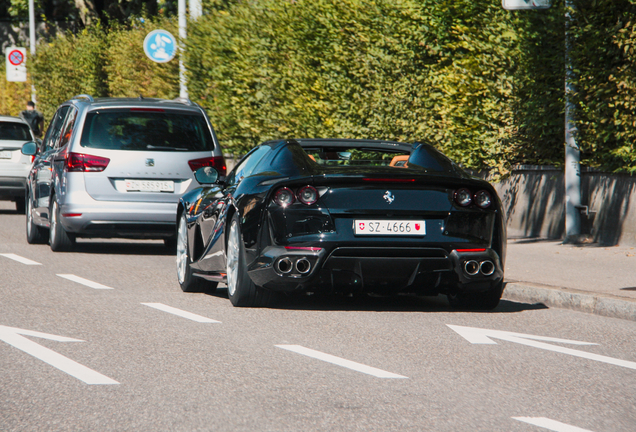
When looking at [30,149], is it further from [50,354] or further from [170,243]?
[50,354]

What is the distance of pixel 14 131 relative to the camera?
2080 cm

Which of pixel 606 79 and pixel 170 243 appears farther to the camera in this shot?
pixel 170 243

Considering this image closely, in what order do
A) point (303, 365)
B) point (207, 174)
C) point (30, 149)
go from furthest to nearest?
point (30, 149) → point (207, 174) → point (303, 365)

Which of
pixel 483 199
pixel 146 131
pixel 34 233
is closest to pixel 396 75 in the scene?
pixel 146 131

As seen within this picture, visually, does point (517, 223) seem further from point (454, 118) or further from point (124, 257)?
point (124, 257)

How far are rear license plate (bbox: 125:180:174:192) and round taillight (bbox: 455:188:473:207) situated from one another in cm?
544

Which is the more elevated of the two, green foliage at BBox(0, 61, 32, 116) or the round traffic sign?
the round traffic sign

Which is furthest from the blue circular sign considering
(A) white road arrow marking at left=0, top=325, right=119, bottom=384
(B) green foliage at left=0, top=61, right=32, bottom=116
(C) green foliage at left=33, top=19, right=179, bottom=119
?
(B) green foliage at left=0, top=61, right=32, bottom=116

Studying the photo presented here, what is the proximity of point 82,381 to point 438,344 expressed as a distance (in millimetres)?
2351

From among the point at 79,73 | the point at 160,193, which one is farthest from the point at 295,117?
the point at 79,73

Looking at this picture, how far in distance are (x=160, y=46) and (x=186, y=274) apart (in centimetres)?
1309

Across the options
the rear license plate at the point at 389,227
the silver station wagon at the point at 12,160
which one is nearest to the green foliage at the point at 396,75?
the silver station wagon at the point at 12,160

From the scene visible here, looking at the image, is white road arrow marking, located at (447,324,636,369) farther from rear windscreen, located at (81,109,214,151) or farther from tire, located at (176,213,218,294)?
rear windscreen, located at (81,109,214,151)

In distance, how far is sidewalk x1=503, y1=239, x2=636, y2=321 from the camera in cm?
857
